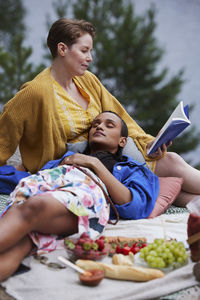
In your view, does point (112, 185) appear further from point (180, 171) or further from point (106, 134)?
point (180, 171)

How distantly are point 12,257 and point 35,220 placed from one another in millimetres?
199

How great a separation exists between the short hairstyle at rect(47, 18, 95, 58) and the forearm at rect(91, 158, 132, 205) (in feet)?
3.82

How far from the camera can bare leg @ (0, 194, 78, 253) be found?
5.97 feet

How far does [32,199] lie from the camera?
1.95m

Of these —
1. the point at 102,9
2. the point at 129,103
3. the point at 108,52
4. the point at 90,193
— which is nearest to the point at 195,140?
the point at 129,103

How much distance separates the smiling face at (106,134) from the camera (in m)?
2.99

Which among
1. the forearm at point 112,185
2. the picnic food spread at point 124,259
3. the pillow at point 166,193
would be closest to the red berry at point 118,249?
the picnic food spread at point 124,259

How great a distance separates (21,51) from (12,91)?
1066 millimetres

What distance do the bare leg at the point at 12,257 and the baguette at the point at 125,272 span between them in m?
0.29

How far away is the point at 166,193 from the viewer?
313 cm

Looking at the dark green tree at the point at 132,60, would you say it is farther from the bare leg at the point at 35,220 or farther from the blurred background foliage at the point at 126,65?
the bare leg at the point at 35,220

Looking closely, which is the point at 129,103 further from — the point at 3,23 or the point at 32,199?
the point at 32,199

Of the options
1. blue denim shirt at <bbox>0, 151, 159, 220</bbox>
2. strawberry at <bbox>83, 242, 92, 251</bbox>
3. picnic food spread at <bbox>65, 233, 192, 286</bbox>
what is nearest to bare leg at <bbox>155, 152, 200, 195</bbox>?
blue denim shirt at <bbox>0, 151, 159, 220</bbox>

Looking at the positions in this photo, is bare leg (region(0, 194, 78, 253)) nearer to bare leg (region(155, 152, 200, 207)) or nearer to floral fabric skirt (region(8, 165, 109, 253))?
floral fabric skirt (region(8, 165, 109, 253))
